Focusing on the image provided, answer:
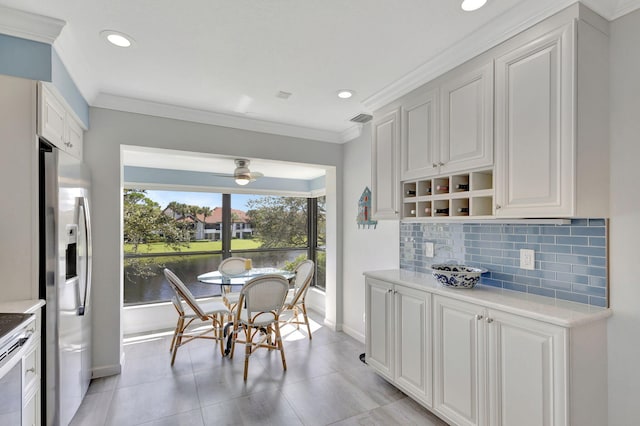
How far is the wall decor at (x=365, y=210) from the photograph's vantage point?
3754 millimetres

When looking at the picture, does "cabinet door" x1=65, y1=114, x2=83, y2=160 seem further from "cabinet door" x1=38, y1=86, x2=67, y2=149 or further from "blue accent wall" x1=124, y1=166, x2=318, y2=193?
"blue accent wall" x1=124, y1=166, x2=318, y2=193

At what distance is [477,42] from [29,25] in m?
2.69

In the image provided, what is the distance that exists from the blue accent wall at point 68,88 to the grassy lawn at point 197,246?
2.48 metres

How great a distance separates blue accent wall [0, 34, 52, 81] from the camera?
1833mm

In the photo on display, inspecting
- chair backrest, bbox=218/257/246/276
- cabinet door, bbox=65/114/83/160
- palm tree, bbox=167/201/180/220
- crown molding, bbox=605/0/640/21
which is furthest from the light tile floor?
crown molding, bbox=605/0/640/21

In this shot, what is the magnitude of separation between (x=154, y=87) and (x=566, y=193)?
310 cm

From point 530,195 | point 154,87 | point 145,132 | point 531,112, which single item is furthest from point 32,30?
point 530,195

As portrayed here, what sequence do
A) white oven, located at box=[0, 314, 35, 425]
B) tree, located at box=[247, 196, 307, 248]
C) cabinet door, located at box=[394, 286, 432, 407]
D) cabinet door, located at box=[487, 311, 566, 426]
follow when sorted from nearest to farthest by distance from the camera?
1. white oven, located at box=[0, 314, 35, 425]
2. cabinet door, located at box=[487, 311, 566, 426]
3. cabinet door, located at box=[394, 286, 432, 407]
4. tree, located at box=[247, 196, 307, 248]

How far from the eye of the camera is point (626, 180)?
1.67 meters

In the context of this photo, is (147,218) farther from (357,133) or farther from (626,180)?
(626,180)

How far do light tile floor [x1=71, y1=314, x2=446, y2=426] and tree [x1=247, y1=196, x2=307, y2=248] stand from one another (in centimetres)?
251

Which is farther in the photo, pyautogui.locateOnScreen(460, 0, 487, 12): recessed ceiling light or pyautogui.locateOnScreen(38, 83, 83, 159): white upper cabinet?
pyautogui.locateOnScreen(38, 83, 83, 159): white upper cabinet

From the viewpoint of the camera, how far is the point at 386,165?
2861mm

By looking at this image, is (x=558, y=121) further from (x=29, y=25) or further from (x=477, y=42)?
(x=29, y=25)
